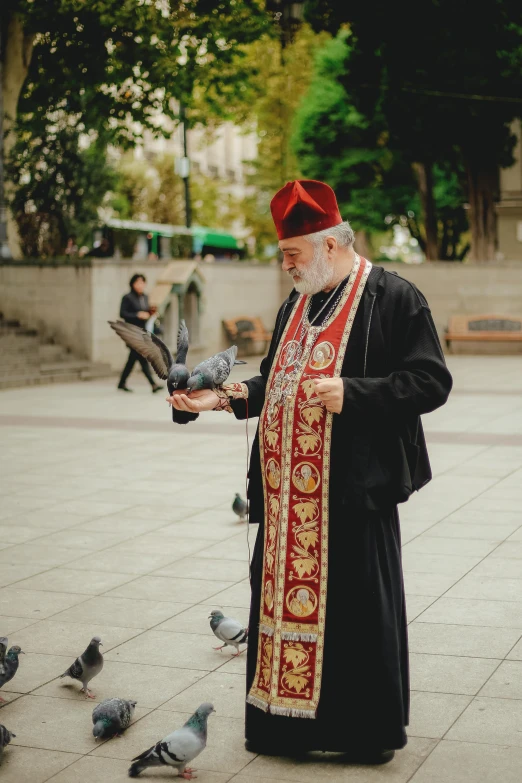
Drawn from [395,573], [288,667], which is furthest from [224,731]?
[395,573]

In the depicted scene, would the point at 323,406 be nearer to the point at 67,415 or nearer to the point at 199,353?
the point at 67,415

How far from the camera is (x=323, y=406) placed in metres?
4.32

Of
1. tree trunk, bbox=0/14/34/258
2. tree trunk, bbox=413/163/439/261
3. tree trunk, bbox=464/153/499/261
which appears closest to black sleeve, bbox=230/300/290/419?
tree trunk, bbox=0/14/34/258

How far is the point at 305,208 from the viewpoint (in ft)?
14.0

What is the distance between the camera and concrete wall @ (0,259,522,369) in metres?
21.7

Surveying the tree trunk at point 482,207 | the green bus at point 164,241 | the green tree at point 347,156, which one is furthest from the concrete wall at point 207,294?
the green tree at point 347,156

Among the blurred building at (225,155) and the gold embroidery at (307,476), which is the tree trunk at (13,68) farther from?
the blurred building at (225,155)

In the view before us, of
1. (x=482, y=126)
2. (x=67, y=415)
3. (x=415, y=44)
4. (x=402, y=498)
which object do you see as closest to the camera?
(x=402, y=498)

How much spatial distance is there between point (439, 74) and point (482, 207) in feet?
14.9

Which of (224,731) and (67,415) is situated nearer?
(224,731)

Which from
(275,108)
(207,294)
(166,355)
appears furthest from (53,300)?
(275,108)

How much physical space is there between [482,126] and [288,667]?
24.8 meters

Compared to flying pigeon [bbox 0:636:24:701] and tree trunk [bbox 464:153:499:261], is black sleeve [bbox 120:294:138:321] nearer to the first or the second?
flying pigeon [bbox 0:636:24:701]

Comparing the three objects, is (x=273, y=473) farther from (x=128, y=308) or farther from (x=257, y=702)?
(x=128, y=308)
